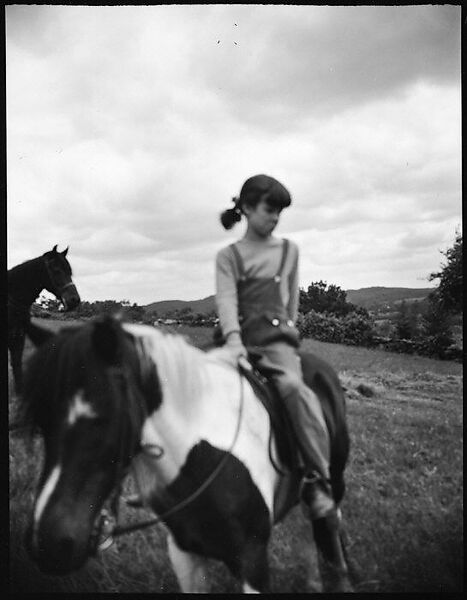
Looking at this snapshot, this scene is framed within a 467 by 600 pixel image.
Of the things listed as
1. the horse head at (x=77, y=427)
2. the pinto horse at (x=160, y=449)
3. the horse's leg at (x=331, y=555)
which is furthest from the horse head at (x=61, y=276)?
the horse's leg at (x=331, y=555)

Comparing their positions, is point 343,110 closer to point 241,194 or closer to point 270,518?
point 241,194

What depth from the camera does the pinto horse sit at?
2330 millimetres

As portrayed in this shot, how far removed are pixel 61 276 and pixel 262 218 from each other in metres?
1.51

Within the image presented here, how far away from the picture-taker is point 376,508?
3553 mm

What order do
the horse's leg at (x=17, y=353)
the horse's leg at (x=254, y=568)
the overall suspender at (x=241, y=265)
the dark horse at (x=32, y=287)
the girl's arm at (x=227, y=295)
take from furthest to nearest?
1. the dark horse at (x=32, y=287)
2. the horse's leg at (x=17, y=353)
3. the overall suspender at (x=241, y=265)
4. the girl's arm at (x=227, y=295)
5. the horse's leg at (x=254, y=568)

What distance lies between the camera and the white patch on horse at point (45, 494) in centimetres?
231

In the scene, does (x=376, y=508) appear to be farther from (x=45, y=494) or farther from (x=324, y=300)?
(x=45, y=494)

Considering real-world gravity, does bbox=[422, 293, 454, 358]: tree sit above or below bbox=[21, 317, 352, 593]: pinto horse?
above

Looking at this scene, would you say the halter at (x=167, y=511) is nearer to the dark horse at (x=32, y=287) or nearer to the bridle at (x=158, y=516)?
the bridle at (x=158, y=516)

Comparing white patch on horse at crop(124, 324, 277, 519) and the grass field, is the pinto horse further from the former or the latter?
the grass field

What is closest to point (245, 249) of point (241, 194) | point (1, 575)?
point (241, 194)

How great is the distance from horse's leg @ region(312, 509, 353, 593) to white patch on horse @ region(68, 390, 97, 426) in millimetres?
1692

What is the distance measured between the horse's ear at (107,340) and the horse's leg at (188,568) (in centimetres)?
123

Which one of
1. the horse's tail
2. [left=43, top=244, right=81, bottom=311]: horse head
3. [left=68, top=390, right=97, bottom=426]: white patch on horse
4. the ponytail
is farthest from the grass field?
[left=68, top=390, right=97, bottom=426]: white patch on horse
